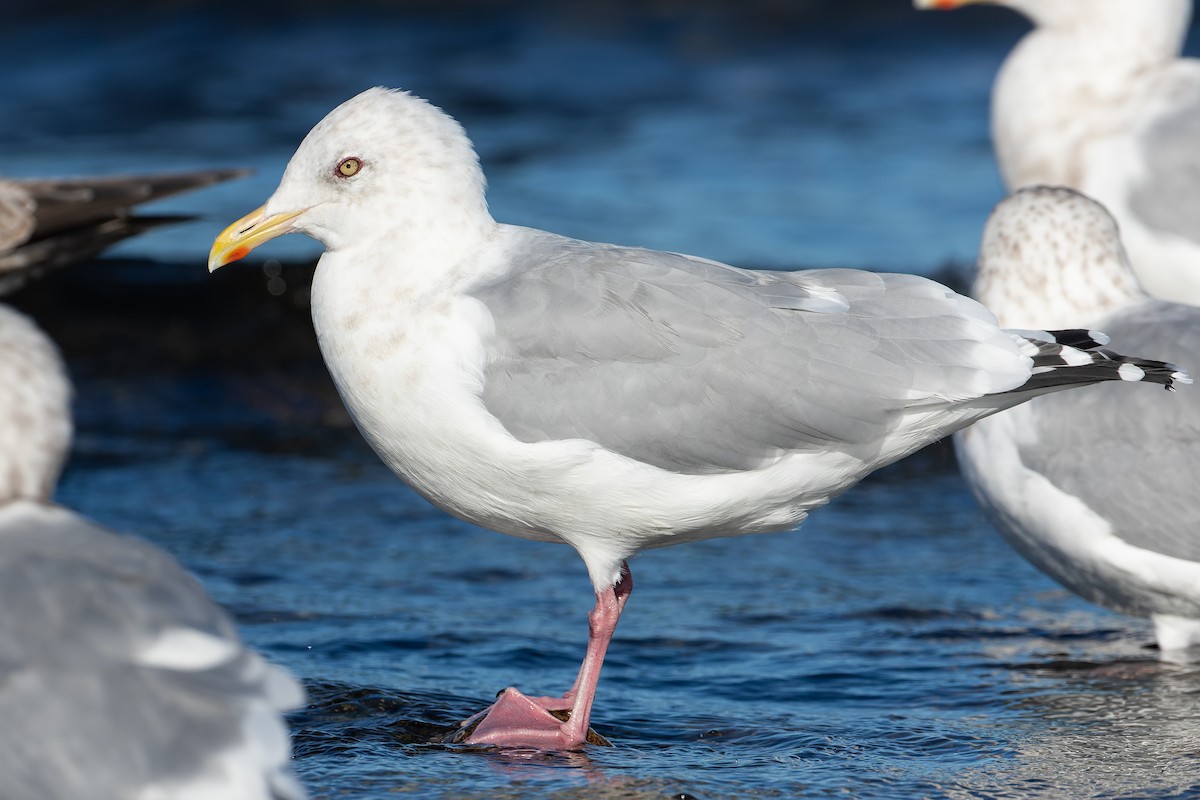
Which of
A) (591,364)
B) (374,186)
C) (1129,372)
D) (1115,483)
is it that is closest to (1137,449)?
(1115,483)

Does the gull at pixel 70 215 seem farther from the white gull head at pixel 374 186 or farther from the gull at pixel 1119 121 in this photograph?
the gull at pixel 1119 121

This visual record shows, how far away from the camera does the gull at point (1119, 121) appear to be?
281 inches

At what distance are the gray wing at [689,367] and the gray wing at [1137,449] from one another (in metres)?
0.86

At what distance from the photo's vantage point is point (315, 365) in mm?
9102

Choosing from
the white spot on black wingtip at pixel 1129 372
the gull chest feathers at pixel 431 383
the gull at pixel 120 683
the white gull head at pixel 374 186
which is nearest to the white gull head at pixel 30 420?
the gull at pixel 120 683

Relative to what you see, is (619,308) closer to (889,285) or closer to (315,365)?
(889,285)

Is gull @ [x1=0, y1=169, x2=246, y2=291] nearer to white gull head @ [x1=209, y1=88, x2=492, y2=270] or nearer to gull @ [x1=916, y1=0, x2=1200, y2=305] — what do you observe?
white gull head @ [x1=209, y1=88, x2=492, y2=270]

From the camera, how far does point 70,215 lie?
6.90 meters

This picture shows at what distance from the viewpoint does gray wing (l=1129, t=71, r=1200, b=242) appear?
7109mm

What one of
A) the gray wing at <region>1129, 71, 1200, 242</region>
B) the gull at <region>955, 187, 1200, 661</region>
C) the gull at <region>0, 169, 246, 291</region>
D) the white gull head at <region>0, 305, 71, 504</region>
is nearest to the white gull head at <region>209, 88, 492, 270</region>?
the white gull head at <region>0, 305, 71, 504</region>

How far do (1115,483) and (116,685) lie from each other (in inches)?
121

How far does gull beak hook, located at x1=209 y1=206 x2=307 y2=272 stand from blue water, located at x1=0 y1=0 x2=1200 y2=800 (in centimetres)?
117

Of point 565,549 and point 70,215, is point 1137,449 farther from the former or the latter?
point 70,215

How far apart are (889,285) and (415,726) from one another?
5.52ft
